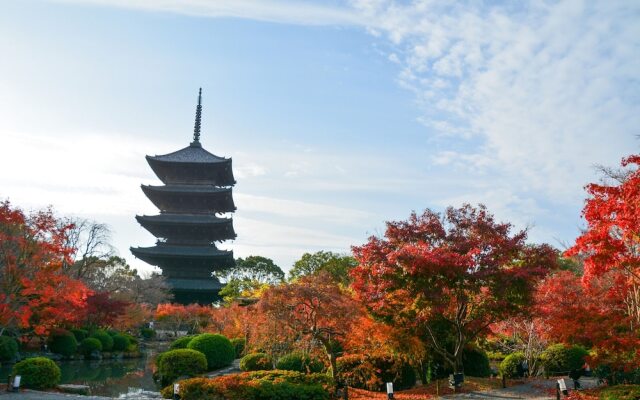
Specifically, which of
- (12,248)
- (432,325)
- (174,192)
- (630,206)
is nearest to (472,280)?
(432,325)

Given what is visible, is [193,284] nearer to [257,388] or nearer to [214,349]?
[214,349]

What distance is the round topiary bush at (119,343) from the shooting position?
3133 cm

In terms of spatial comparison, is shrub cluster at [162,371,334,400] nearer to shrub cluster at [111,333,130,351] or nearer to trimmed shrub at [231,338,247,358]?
trimmed shrub at [231,338,247,358]

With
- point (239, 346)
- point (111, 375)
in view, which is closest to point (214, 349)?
point (111, 375)

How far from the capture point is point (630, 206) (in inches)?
422

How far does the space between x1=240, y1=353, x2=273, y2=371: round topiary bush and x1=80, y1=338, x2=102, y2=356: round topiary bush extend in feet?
43.1

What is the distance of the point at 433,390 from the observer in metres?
14.5

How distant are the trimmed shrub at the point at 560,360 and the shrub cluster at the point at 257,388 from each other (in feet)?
29.9

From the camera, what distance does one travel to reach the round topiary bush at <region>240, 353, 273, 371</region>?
18.7 m

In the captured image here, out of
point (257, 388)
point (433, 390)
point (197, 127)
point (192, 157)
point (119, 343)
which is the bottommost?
point (433, 390)

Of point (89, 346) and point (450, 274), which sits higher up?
point (450, 274)

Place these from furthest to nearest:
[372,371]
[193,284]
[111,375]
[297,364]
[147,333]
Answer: [193,284]
[147,333]
[111,375]
[297,364]
[372,371]

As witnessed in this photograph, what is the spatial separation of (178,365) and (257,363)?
2.96m

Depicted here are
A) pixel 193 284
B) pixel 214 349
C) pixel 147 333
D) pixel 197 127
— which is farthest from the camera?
pixel 197 127
